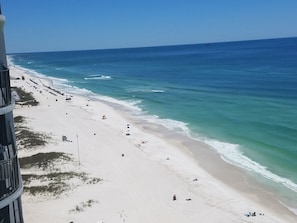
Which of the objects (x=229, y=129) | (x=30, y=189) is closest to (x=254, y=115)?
(x=229, y=129)

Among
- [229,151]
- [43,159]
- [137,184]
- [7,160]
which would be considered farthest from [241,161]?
[7,160]

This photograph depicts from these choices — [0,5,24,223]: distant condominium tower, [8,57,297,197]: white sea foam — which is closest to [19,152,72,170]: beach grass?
[8,57,297,197]: white sea foam

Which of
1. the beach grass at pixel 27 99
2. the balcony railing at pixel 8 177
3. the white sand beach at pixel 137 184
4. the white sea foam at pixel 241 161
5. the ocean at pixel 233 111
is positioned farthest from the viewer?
the beach grass at pixel 27 99

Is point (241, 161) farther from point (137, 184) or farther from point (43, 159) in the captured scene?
point (43, 159)

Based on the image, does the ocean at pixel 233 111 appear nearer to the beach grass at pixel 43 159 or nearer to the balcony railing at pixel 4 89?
the beach grass at pixel 43 159

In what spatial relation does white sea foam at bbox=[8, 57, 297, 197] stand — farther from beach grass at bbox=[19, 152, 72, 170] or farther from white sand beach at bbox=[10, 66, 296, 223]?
beach grass at bbox=[19, 152, 72, 170]

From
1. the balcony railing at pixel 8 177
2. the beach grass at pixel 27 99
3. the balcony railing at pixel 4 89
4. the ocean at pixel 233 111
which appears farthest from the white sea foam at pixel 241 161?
the beach grass at pixel 27 99

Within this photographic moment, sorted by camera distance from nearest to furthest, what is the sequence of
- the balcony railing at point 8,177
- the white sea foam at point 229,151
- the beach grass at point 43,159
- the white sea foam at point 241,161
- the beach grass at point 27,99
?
the balcony railing at point 8,177 < the white sea foam at point 241,161 < the white sea foam at point 229,151 < the beach grass at point 43,159 < the beach grass at point 27,99
